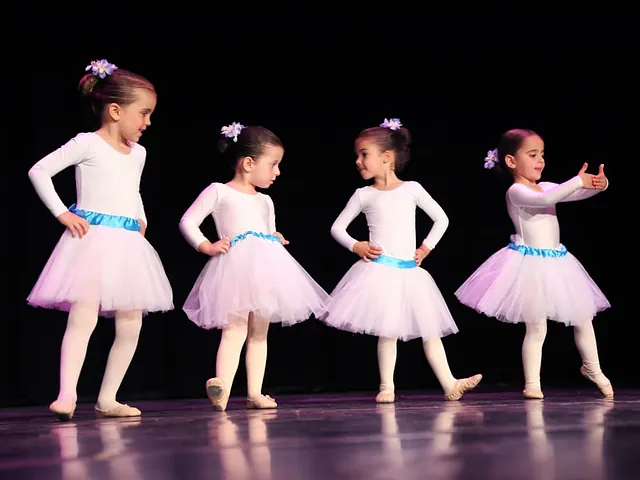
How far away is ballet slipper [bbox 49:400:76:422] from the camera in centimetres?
264

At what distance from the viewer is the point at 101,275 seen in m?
2.79

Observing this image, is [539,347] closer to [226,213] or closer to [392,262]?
[392,262]

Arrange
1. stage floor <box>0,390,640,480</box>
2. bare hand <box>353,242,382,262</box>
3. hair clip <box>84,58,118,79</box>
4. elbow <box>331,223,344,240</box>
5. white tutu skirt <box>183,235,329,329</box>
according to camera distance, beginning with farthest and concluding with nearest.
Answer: elbow <box>331,223,344,240</box> → bare hand <box>353,242,382,262</box> → white tutu skirt <box>183,235,329,329</box> → hair clip <box>84,58,118,79</box> → stage floor <box>0,390,640,480</box>

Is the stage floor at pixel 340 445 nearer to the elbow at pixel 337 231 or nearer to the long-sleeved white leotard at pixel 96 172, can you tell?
the long-sleeved white leotard at pixel 96 172

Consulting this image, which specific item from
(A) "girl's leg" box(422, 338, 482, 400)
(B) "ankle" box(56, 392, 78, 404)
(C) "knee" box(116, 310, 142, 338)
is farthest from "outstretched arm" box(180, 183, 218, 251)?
(A) "girl's leg" box(422, 338, 482, 400)

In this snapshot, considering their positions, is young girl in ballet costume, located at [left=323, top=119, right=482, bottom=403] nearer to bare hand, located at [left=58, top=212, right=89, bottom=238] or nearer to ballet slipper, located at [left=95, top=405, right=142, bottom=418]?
ballet slipper, located at [left=95, top=405, right=142, bottom=418]

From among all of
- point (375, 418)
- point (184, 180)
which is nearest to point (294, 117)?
point (184, 180)

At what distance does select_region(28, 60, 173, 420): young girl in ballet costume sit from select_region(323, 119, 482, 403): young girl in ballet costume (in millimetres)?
831

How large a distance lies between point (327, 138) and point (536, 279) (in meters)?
1.48

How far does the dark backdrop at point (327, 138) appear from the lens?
12.7 ft

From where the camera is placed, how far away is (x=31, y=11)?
3.83m

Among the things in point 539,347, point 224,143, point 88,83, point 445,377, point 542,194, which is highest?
point 88,83

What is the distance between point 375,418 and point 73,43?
2.30 metres

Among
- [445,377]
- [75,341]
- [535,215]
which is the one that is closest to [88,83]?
[75,341]
